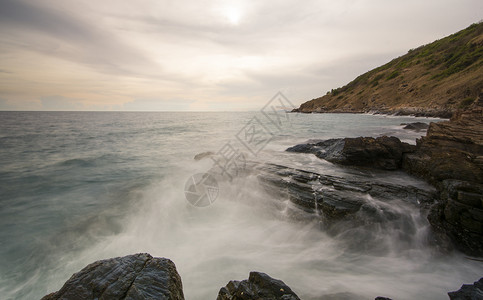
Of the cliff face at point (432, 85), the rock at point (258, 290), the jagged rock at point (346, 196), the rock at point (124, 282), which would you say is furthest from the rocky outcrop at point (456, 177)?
the cliff face at point (432, 85)

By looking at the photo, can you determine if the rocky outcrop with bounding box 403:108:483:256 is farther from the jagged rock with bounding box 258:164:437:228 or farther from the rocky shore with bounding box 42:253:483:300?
the rocky shore with bounding box 42:253:483:300

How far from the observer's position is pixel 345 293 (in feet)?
11.6

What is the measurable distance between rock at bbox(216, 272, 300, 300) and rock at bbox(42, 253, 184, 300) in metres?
0.65

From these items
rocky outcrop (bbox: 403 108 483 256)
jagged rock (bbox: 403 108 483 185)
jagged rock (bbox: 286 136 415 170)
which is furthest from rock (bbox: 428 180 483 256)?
jagged rock (bbox: 286 136 415 170)

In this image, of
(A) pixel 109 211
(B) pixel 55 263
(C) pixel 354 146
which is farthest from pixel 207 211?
(C) pixel 354 146

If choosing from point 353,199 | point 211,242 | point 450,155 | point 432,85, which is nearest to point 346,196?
point 353,199

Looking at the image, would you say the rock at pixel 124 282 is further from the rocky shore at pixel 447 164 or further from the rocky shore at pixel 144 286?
the rocky shore at pixel 447 164

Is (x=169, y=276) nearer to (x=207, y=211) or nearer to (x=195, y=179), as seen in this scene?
(x=207, y=211)

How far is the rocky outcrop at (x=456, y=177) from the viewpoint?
→ 394cm

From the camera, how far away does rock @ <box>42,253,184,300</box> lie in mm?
2324

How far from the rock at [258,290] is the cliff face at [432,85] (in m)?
40.6

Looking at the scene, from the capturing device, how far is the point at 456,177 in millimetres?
5047

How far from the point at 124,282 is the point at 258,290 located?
5.37 feet

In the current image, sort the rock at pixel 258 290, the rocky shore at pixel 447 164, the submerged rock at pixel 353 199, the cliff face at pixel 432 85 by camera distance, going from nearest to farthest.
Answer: the rock at pixel 258 290
the rocky shore at pixel 447 164
the submerged rock at pixel 353 199
the cliff face at pixel 432 85
